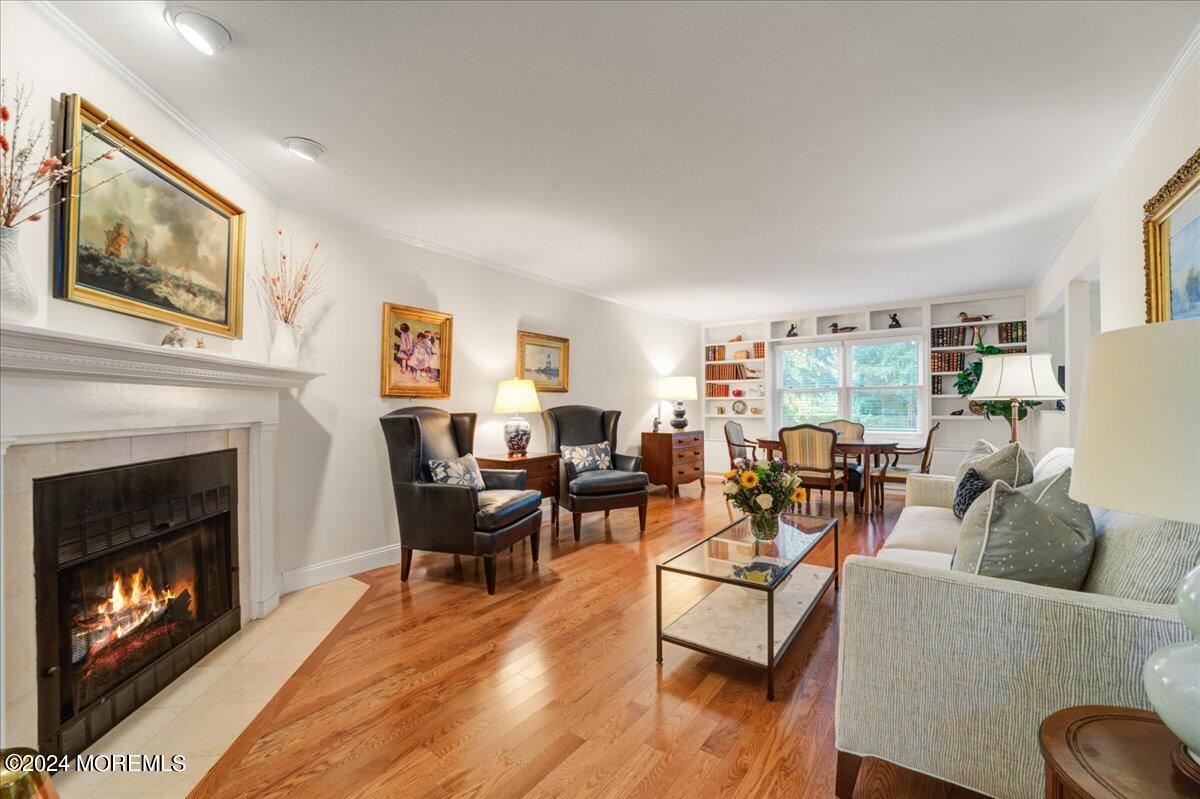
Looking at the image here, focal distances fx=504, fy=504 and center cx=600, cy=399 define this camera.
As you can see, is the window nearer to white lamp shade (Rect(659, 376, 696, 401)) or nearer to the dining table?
white lamp shade (Rect(659, 376, 696, 401))

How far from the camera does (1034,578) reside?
1.34 metres

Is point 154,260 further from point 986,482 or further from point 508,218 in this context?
point 986,482

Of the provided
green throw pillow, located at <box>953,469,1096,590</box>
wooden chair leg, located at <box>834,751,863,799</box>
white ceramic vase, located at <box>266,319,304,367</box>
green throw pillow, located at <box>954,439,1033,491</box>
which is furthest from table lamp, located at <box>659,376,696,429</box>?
wooden chair leg, located at <box>834,751,863,799</box>

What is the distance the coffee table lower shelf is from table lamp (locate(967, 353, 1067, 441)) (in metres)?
1.53

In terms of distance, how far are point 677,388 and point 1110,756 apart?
550cm

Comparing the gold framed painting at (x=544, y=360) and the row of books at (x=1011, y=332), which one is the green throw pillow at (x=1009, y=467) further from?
the row of books at (x=1011, y=332)

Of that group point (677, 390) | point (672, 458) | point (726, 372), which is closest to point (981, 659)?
point (672, 458)

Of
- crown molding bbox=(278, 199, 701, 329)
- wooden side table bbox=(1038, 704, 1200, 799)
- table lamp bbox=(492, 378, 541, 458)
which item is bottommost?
wooden side table bbox=(1038, 704, 1200, 799)

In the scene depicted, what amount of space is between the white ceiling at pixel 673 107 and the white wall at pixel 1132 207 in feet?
0.38

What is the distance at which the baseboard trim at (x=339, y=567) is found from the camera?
3033 mm

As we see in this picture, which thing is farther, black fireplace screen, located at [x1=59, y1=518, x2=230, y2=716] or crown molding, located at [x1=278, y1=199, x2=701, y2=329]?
crown molding, located at [x1=278, y1=199, x2=701, y2=329]

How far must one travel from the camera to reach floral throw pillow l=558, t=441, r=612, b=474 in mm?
4445

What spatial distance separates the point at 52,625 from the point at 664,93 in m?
2.77

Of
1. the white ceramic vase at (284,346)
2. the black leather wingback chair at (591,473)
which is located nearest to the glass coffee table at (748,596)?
the black leather wingback chair at (591,473)
